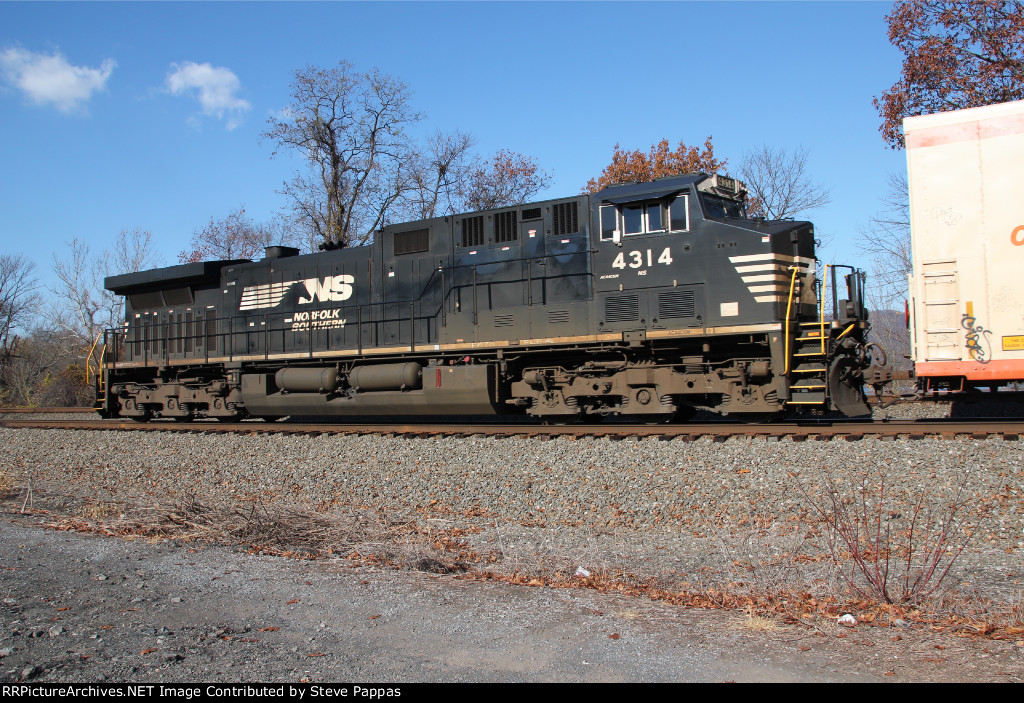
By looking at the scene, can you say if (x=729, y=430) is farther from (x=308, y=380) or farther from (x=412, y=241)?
(x=308, y=380)

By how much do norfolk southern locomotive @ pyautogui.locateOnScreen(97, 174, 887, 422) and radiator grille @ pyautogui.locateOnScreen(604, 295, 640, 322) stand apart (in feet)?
0.09

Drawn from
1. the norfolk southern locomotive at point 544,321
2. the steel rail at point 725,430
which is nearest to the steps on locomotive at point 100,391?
the norfolk southern locomotive at point 544,321

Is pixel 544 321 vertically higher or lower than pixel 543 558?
higher

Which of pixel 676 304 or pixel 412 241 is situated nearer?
pixel 676 304

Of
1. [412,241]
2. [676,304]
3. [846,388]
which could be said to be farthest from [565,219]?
[846,388]

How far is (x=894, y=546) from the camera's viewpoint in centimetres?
544

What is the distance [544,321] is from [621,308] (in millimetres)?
1356

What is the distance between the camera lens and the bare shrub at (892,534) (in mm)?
4289

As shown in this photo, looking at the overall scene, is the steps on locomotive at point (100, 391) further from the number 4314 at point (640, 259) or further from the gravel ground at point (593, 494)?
the number 4314 at point (640, 259)

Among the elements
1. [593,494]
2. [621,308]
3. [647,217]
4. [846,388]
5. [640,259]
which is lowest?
[593,494]

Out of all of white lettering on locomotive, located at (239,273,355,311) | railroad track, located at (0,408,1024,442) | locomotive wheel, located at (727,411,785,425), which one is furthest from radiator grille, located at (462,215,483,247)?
locomotive wheel, located at (727,411,785,425)

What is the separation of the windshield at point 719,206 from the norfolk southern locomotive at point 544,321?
0.14ft

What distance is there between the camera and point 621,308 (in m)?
11.7

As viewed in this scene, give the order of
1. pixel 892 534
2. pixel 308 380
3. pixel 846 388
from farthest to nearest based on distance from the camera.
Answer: pixel 308 380 < pixel 846 388 < pixel 892 534
